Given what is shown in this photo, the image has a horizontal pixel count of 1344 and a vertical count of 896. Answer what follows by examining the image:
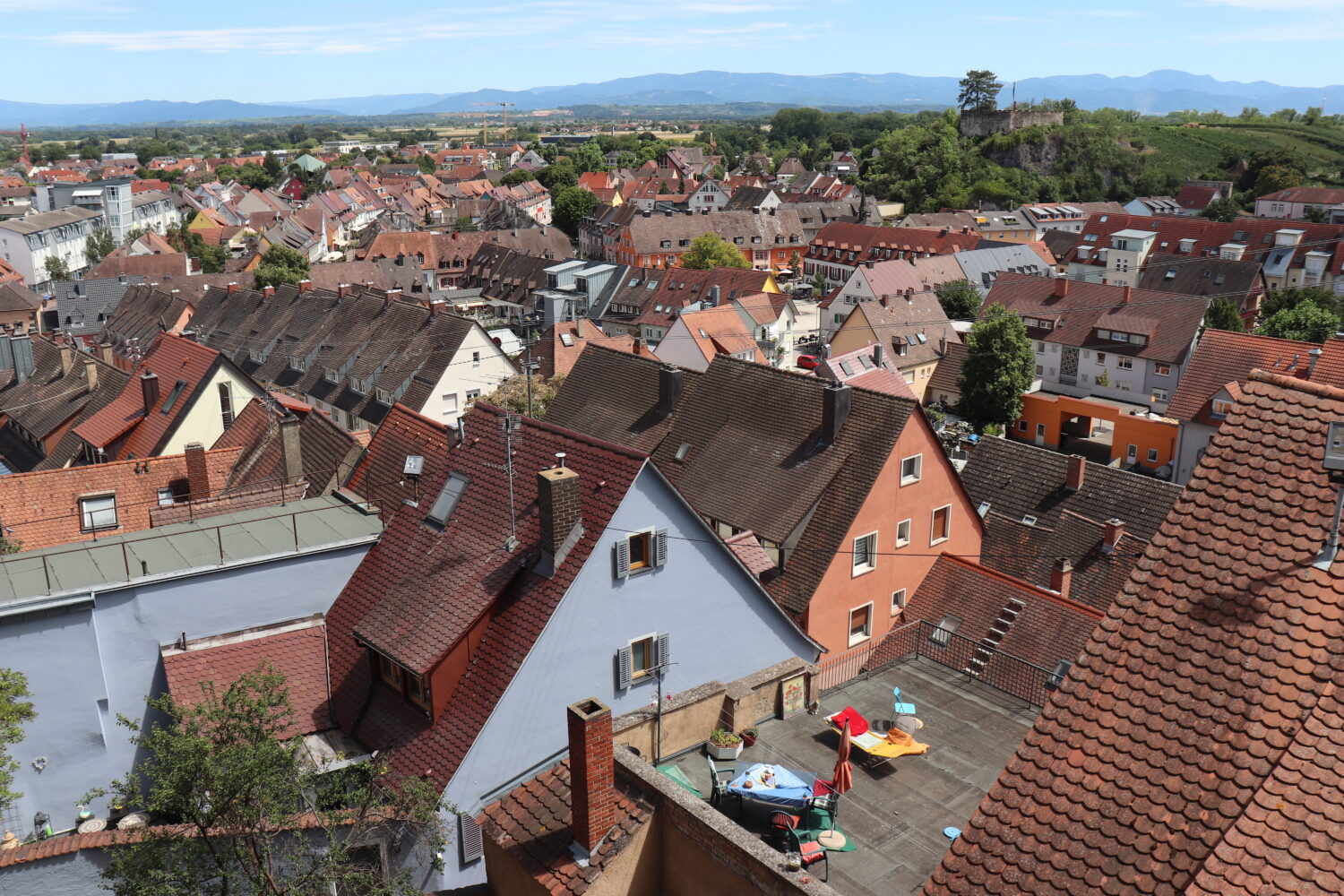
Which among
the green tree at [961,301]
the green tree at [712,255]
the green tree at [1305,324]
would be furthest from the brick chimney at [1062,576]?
the green tree at [712,255]

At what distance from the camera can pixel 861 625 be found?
2589cm

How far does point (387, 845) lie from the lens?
47.9 feet

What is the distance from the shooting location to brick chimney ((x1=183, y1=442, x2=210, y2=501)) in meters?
24.9

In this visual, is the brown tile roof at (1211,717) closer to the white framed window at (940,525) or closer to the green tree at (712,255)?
the white framed window at (940,525)

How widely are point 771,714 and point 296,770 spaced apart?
786cm

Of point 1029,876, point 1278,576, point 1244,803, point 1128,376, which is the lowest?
point 1128,376

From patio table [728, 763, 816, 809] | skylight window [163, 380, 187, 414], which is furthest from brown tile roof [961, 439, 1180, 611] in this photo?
skylight window [163, 380, 187, 414]

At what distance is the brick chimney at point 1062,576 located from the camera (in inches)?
1117

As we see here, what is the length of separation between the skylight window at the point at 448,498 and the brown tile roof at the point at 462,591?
13cm

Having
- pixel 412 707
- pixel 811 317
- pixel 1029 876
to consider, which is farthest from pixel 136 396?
pixel 811 317

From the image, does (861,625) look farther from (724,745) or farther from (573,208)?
(573,208)

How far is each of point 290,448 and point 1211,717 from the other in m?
22.8

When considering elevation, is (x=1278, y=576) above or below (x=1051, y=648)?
above

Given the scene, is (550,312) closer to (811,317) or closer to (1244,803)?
(811,317)
